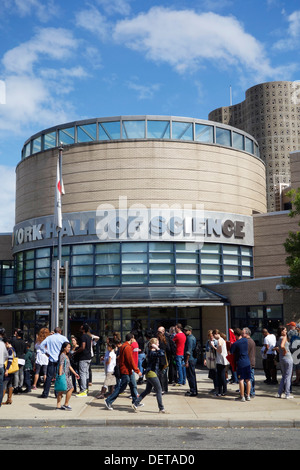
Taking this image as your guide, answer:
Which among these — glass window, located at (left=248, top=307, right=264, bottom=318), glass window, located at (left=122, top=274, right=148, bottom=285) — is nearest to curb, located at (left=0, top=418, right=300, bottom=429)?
glass window, located at (left=248, top=307, right=264, bottom=318)

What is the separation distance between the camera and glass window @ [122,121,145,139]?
2655 cm

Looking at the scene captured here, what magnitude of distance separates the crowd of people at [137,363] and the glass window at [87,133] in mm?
13768

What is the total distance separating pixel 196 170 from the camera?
26.3 meters

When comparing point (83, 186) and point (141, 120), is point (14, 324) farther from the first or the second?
point (141, 120)

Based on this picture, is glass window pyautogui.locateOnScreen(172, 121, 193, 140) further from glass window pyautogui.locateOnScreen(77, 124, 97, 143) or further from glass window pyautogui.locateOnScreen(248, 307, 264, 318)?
glass window pyautogui.locateOnScreen(248, 307, 264, 318)

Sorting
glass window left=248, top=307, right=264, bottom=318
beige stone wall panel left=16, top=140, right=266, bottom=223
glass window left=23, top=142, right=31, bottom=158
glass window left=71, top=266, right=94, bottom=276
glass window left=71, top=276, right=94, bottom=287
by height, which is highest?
glass window left=23, top=142, right=31, bottom=158

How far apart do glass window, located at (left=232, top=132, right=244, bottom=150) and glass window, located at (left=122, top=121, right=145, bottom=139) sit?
5.19 m

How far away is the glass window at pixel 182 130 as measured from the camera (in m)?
26.8

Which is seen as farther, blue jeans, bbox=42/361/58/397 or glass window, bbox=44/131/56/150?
glass window, bbox=44/131/56/150

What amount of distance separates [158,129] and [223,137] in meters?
3.72

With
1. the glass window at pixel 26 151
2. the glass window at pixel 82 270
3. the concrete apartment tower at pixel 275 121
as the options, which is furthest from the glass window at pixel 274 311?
the concrete apartment tower at pixel 275 121

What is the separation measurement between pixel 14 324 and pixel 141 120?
42.9 feet
